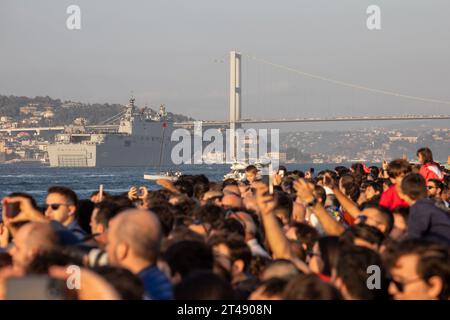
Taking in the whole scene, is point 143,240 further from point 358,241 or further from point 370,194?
point 370,194

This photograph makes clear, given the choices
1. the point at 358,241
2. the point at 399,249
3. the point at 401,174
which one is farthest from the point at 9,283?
the point at 401,174

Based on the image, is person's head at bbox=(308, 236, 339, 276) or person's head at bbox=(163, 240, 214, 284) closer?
person's head at bbox=(163, 240, 214, 284)

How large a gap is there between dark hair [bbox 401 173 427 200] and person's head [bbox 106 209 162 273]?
105 inches

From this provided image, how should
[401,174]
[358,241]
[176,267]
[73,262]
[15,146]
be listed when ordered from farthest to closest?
1. [15,146]
2. [401,174]
3. [358,241]
4. [176,267]
5. [73,262]

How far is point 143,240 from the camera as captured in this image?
3.90 metres

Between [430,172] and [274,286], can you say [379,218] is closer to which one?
[274,286]

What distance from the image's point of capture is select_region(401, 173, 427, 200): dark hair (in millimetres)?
6211

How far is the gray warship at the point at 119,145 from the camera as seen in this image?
133 m

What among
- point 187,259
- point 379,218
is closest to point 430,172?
point 379,218

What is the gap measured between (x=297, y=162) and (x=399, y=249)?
191978 millimetres

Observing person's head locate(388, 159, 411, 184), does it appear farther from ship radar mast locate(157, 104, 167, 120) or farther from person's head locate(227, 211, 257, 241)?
ship radar mast locate(157, 104, 167, 120)

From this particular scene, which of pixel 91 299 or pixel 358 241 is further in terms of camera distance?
pixel 358 241

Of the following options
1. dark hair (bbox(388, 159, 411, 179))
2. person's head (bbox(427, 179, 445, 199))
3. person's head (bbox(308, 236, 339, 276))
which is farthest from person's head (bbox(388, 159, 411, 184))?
person's head (bbox(308, 236, 339, 276))

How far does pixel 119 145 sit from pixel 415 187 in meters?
129
